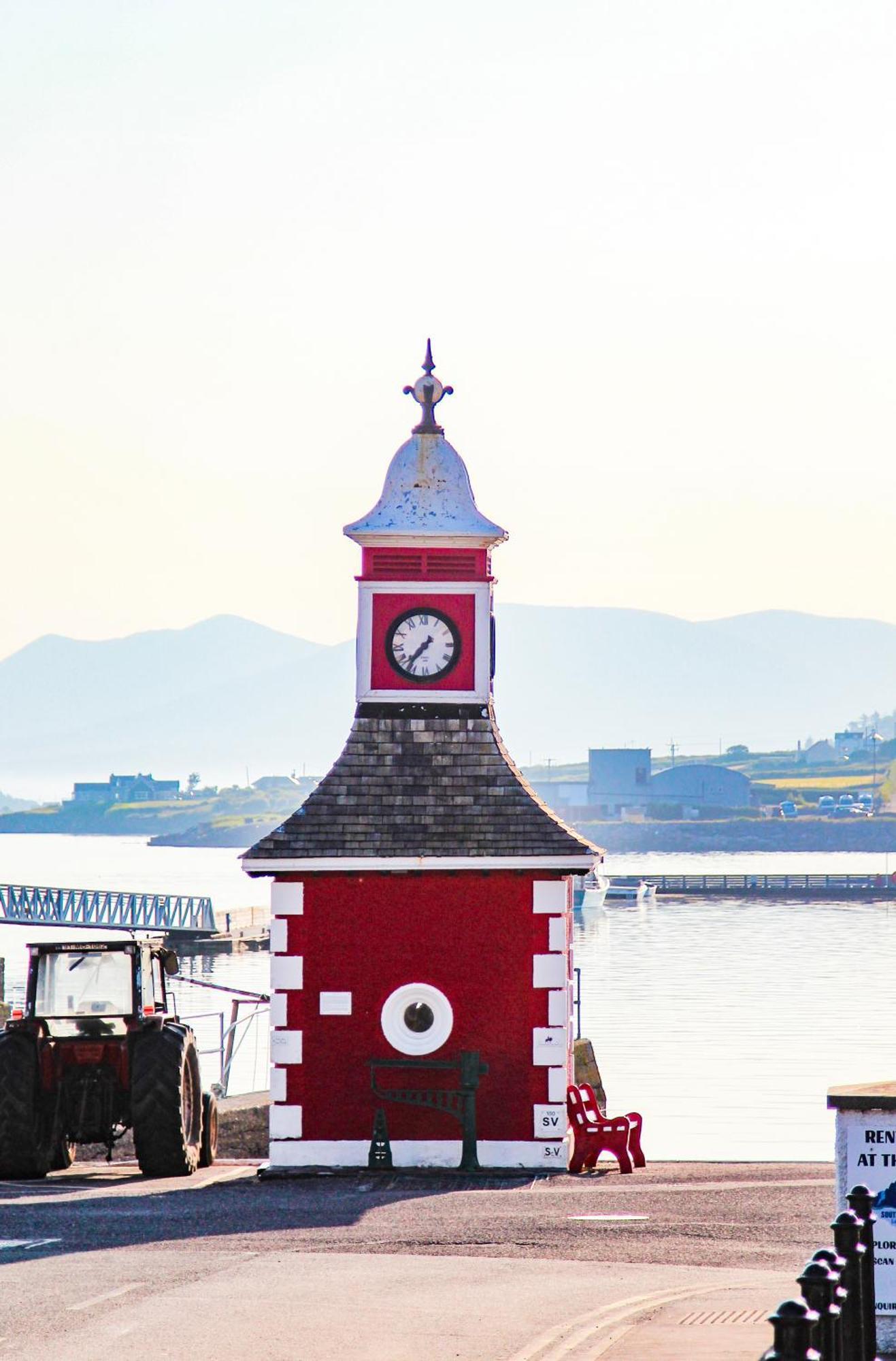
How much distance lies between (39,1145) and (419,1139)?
153 inches

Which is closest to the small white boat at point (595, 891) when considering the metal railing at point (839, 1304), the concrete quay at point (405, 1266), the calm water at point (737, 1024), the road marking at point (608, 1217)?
the calm water at point (737, 1024)

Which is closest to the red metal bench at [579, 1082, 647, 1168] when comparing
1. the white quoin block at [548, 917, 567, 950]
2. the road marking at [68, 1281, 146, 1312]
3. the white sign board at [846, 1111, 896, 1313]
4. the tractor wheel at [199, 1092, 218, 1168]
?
the white quoin block at [548, 917, 567, 950]

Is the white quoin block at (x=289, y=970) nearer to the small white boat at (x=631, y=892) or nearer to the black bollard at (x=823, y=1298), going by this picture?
the black bollard at (x=823, y=1298)

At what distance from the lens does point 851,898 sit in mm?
148500

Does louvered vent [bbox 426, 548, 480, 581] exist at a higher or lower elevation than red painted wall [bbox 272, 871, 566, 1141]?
higher

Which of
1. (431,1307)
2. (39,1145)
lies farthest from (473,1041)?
(431,1307)

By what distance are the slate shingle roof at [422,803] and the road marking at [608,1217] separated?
5473mm

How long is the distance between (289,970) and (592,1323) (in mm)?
10049

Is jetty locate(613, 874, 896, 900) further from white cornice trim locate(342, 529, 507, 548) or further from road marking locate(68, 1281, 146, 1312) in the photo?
road marking locate(68, 1281, 146, 1312)

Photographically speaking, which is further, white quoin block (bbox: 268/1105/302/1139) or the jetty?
the jetty

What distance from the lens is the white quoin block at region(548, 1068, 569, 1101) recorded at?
2089cm

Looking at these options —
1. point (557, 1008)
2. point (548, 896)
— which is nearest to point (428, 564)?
point (548, 896)

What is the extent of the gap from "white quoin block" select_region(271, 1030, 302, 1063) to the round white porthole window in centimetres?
88

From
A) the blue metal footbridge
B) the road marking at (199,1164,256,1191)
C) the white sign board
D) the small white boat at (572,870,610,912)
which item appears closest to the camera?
the white sign board
